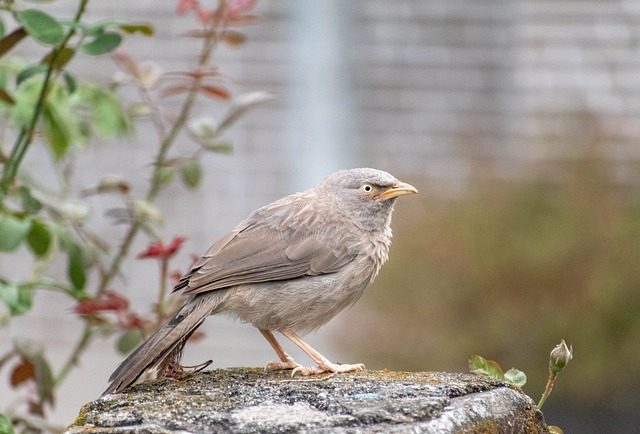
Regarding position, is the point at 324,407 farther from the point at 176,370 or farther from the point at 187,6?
the point at 187,6

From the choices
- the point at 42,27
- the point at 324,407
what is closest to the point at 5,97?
the point at 42,27

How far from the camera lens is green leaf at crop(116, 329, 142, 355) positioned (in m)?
4.31

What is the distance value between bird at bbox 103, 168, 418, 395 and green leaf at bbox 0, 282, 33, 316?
44cm

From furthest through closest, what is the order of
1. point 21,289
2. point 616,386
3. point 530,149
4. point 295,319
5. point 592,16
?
1. point 592,16
2. point 530,149
3. point 616,386
4. point 295,319
5. point 21,289

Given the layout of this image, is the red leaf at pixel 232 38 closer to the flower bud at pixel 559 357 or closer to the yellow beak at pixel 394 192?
the yellow beak at pixel 394 192

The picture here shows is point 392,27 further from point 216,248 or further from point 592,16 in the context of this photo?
point 216,248

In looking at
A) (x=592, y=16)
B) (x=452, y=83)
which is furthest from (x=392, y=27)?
(x=592, y=16)

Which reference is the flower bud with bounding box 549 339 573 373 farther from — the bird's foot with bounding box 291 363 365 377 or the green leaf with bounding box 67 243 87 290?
the green leaf with bounding box 67 243 87 290

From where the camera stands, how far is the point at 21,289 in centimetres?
393

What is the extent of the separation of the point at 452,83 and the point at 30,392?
29.7ft

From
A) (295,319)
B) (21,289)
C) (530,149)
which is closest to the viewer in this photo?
(21,289)

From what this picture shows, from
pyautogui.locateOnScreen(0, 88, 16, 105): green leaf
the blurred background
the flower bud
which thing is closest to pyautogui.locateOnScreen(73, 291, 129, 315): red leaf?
pyautogui.locateOnScreen(0, 88, 16, 105): green leaf

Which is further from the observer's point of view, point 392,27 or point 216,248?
point 392,27

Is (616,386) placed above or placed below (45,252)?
below
